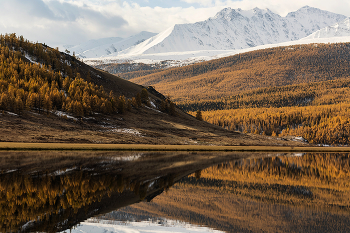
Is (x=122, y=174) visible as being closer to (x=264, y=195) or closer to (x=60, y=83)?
(x=264, y=195)

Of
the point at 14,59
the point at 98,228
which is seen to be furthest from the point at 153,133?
the point at 98,228

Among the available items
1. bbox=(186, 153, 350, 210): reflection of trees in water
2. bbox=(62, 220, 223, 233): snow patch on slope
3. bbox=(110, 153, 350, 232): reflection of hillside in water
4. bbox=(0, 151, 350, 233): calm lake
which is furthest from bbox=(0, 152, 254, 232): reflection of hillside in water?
bbox=(186, 153, 350, 210): reflection of trees in water

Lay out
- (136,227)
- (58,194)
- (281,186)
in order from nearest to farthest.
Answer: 1. (136,227)
2. (58,194)
3. (281,186)

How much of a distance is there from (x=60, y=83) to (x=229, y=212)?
5429 inches

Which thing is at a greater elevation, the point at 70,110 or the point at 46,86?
the point at 46,86

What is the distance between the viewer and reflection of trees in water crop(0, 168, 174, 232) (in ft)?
63.3

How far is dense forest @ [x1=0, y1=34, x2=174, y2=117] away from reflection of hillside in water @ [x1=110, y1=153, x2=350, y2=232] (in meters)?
96.0

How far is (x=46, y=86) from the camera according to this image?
134m

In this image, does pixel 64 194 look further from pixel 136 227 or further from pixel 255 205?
pixel 255 205

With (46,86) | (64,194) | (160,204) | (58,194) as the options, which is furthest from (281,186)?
(46,86)

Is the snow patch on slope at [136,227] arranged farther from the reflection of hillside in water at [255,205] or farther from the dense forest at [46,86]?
the dense forest at [46,86]

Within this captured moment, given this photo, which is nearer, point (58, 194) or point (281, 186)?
point (58, 194)

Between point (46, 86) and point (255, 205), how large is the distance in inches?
4922

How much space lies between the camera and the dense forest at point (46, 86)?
11894 cm
